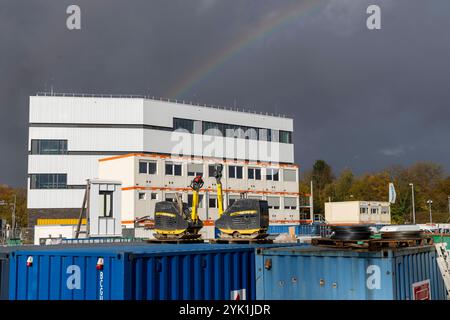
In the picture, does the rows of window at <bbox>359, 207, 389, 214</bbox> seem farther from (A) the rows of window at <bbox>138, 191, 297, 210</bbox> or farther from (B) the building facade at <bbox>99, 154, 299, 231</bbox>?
(A) the rows of window at <bbox>138, 191, 297, 210</bbox>

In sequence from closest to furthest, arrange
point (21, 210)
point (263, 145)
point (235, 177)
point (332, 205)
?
1. point (235, 177)
2. point (263, 145)
3. point (332, 205)
4. point (21, 210)

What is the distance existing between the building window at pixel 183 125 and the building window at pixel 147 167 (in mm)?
15994

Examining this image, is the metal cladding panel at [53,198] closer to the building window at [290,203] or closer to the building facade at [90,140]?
the building facade at [90,140]

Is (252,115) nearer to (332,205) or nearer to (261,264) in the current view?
(332,205)

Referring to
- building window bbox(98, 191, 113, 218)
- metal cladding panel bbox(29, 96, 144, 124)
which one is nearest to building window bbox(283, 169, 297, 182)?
metal cladding panel bbox(29, 96, 144, 124)

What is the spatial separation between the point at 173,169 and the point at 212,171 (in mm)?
7734

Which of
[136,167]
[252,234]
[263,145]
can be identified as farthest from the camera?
[263,145]

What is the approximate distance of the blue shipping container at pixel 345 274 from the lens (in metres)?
11.5

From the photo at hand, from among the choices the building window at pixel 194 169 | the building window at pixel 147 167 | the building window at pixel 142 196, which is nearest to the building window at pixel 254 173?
the building window at pixel 194 169

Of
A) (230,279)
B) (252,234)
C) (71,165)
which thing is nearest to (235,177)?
(71,165)

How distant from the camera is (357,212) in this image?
8144 cm

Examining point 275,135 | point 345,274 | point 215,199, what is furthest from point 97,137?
point 345,274

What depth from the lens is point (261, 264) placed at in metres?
13.3

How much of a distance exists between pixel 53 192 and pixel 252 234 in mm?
54827
